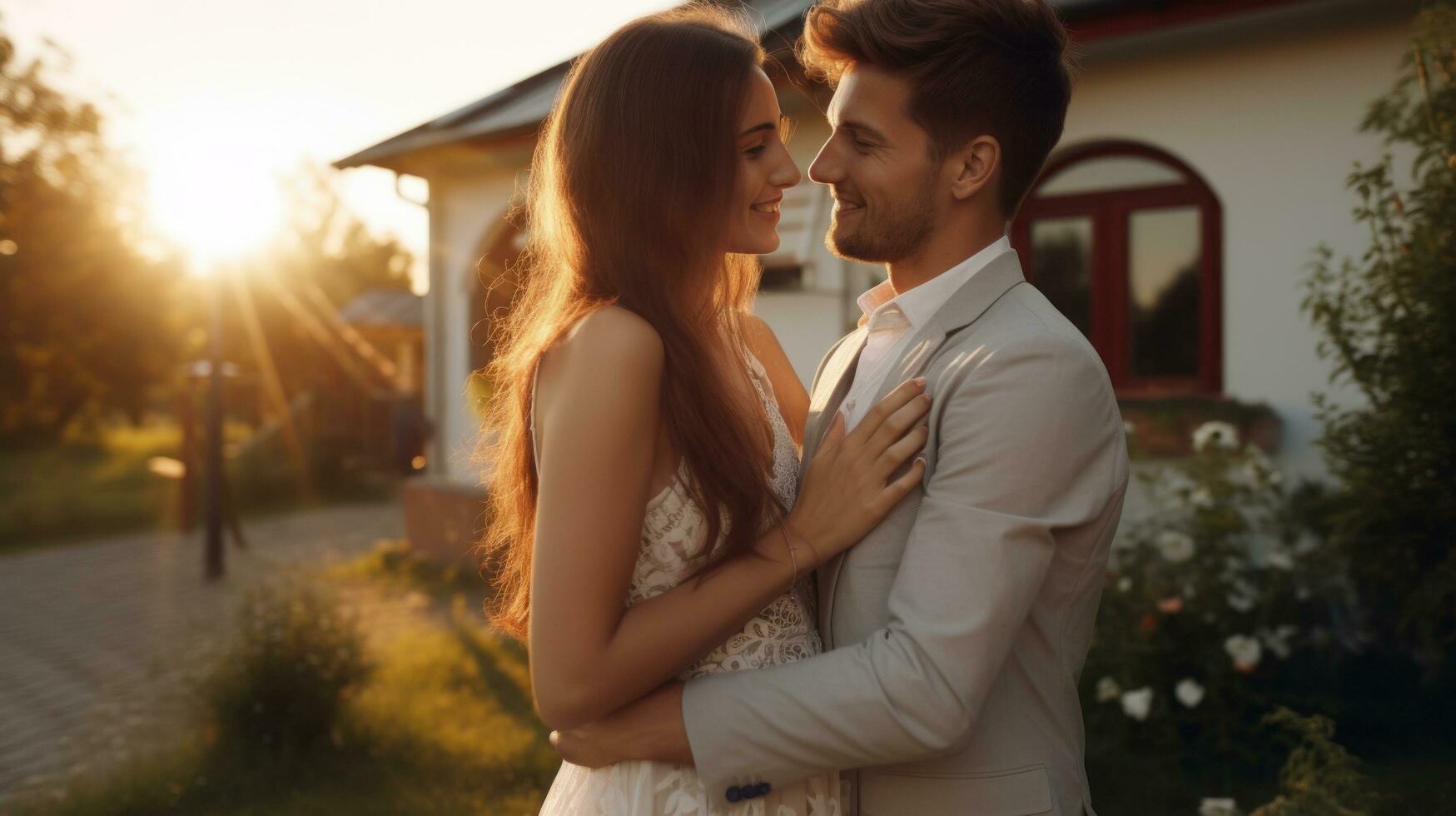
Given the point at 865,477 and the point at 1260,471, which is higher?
the point at 865,477

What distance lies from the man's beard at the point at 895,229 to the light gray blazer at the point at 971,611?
207 mm

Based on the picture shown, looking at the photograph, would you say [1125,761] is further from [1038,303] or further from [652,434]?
[652,434]

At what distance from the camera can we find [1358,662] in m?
5.04

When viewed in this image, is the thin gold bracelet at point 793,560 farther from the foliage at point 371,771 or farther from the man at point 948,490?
the foliage at point 371,771

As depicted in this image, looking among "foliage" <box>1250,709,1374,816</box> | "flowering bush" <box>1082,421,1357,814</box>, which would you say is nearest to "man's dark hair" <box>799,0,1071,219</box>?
"foliage" <box>1250,709,1374,816</box>

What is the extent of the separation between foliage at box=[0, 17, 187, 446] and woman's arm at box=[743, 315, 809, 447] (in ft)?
67.8

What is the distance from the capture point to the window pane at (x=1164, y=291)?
6.30 m

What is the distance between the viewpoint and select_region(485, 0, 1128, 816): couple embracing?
5.30 feet

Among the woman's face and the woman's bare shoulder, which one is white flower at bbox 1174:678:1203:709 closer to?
the woman's face

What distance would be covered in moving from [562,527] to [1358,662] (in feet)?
15.5

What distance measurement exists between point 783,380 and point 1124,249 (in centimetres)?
457

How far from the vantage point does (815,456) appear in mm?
1884

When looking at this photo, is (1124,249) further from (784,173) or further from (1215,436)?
(784,173)

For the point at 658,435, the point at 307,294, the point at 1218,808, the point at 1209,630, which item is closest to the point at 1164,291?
the point at 1209,630
